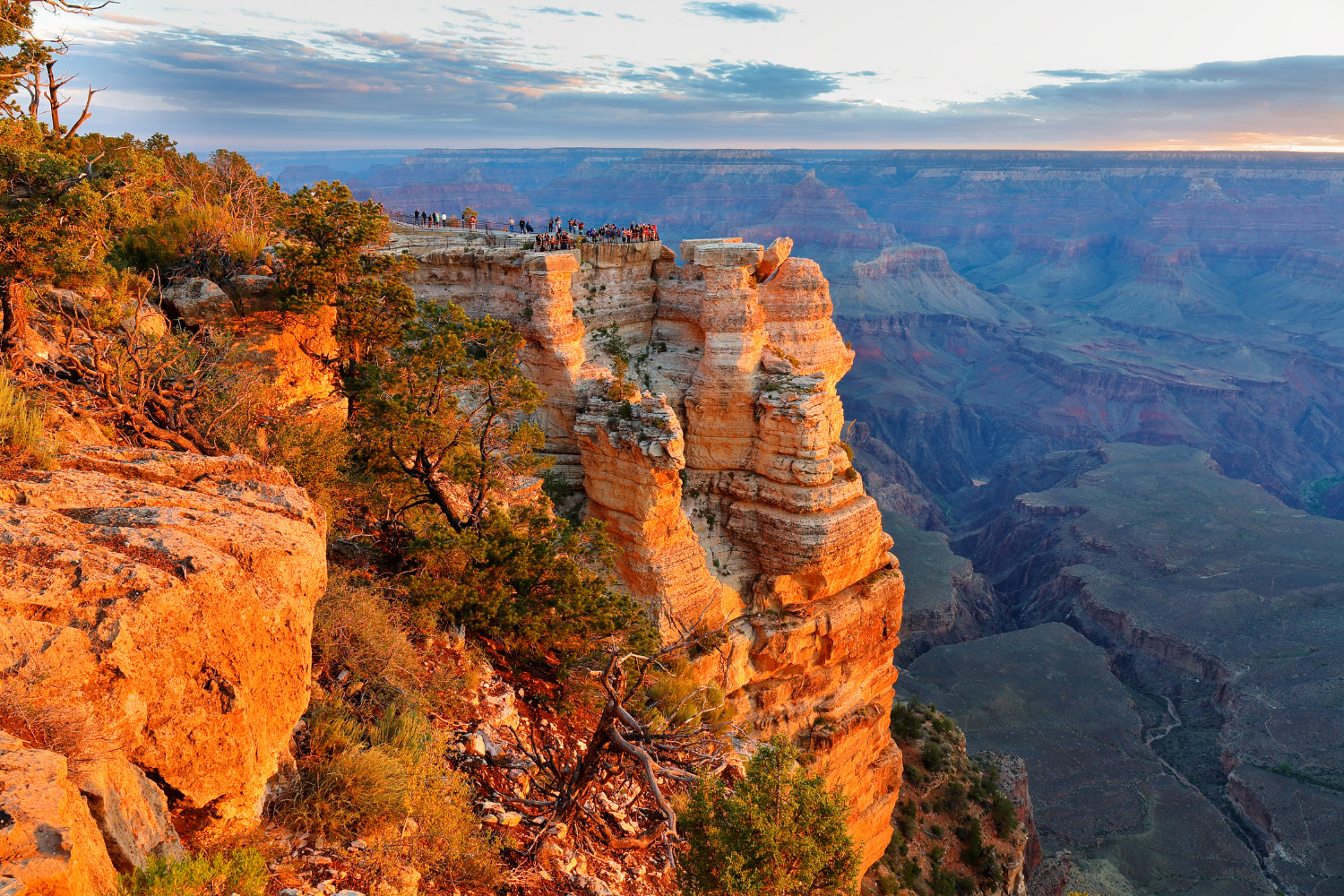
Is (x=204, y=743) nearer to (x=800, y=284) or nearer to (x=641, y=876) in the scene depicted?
(x=641, y=876)

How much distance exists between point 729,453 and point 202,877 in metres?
20.3

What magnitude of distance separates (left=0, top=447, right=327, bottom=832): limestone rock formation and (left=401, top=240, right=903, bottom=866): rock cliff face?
14.2m

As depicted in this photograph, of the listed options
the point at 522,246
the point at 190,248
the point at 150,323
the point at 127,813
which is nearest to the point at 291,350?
the point at 150,323

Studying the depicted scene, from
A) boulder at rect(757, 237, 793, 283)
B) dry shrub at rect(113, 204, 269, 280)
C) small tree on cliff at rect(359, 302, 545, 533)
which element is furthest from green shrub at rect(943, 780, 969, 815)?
dry shrub at rect(113, 204, 269, 280)

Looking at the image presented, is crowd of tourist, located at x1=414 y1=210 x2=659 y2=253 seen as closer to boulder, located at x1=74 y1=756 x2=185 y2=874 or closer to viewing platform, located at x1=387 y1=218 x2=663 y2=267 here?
viewing platform, located at x1=387 y1=218 x2=663 y2=267

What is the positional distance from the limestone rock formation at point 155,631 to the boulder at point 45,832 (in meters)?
0.31

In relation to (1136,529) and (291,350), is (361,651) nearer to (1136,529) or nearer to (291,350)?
(291,350)

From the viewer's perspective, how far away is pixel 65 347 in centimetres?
1109

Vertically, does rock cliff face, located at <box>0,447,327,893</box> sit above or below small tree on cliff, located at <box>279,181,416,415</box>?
below

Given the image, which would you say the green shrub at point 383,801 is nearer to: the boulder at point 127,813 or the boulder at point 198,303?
the boulder at point 127,813

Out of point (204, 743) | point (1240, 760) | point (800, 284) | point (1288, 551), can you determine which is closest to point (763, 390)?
point (800, 284)

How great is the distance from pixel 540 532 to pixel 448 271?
1281 centimetres

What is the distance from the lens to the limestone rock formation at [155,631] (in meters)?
4.75

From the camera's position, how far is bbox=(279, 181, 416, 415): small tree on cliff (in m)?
16.6
